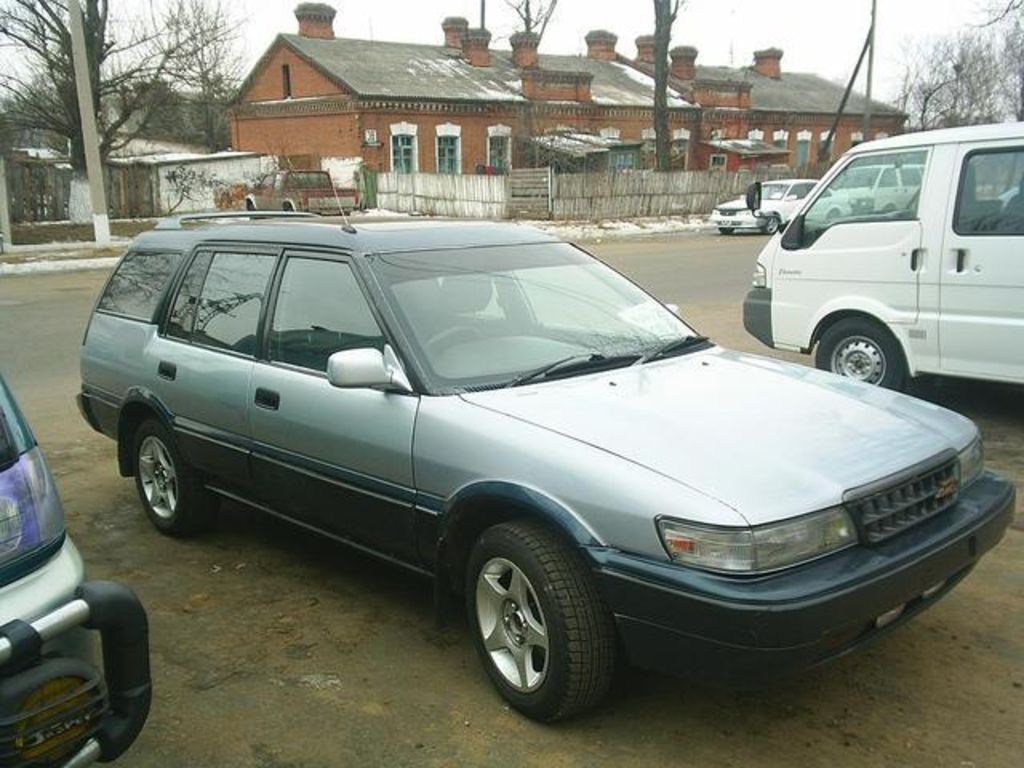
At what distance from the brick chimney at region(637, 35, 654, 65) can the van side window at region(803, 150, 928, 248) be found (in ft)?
148

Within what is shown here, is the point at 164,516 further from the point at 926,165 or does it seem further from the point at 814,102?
the point at 814,102

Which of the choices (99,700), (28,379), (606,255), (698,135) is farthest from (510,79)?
(99,700)

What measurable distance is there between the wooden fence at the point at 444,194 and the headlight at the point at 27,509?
94.9ft

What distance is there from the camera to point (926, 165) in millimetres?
6520

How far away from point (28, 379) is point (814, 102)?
164 ft

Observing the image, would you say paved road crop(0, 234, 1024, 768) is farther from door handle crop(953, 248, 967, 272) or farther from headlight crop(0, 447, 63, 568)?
door handle crop(953, 248, 967, 272)

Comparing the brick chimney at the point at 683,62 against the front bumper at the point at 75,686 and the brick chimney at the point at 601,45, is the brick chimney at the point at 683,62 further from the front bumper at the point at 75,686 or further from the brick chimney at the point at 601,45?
the front bumper at the point at 75,686

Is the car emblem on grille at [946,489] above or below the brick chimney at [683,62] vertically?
below

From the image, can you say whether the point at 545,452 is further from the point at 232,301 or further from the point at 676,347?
the point at 232,301

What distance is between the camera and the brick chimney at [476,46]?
1626 inches

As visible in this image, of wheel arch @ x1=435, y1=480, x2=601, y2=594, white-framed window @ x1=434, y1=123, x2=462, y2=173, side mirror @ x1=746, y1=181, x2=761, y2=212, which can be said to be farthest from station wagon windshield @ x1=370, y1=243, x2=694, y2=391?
white-framed window @ x1=434, y1=123, x2=462, y2=173

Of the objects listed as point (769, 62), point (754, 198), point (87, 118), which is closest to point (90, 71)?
point (87, 118)

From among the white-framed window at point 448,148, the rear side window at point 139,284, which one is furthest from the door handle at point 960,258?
the white-framed window at point 448,148

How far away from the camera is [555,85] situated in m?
40.8
